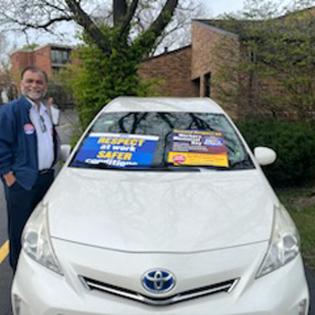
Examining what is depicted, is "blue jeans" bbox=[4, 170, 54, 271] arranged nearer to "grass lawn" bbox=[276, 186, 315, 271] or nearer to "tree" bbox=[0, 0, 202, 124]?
"grass lawn" bbox=[276, 186, 315, 271]

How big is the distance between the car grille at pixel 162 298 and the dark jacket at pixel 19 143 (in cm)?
155

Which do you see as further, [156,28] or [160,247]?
[156,28]

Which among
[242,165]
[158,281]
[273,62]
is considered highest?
[273,62]

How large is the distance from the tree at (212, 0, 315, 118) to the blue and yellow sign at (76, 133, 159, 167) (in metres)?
4.61

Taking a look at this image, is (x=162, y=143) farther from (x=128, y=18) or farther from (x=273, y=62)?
(x=128, y=18)

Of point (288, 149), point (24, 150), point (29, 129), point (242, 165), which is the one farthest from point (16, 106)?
point (288, 149)

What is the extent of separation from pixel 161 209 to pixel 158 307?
2.19 ft

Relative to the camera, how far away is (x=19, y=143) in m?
3.63

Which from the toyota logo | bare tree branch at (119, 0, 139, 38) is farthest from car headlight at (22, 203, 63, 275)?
bare tree branch at (119, 0, 139, 38)

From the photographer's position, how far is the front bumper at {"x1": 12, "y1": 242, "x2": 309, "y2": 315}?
2.23m

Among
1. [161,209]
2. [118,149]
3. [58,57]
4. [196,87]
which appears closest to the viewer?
[161,209]

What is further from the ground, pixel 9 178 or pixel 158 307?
pixel 9 178

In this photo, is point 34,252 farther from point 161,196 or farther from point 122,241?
point 161,196

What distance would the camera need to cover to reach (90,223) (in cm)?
261
